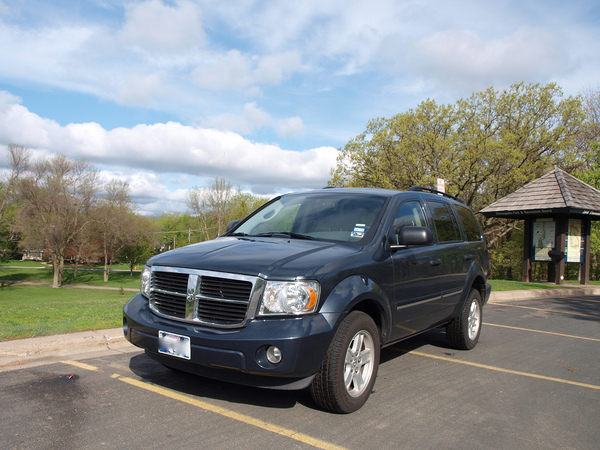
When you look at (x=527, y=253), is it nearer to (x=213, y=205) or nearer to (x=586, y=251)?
(x=586, y=251)

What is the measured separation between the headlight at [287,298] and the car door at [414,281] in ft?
4.18

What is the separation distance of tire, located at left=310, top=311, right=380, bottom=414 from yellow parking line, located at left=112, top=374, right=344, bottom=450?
1.29 feet

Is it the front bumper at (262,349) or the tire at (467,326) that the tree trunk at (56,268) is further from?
the front bumper at (262,349)

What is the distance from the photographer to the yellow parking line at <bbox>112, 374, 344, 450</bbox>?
129 inches

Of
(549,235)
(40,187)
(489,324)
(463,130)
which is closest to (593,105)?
(463,130)

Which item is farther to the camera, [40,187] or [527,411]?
[40,187]

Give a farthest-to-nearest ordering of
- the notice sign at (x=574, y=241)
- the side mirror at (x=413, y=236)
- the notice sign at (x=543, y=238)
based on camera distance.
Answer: the notice sign at (x=543, y=238) < the notice sign at (x=574, y=241) < the side mirror at (x=413, y=236)

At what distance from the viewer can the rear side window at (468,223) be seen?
21.5 feet

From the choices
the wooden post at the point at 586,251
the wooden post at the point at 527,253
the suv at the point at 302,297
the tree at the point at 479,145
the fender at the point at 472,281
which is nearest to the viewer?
the suv at the point at 302,297

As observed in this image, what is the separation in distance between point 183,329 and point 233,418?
790 millimetres

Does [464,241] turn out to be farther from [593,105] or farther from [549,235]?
[593,105]

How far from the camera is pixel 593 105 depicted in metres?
39.5

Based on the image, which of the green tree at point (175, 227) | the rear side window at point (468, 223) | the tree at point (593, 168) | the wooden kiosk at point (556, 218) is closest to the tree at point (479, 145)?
the tree at point (593, 168)

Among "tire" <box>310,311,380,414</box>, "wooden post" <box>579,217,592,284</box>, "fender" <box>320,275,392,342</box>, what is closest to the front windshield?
"fender" <box>320,275,392,342</box>
